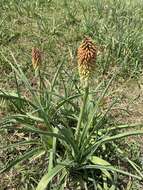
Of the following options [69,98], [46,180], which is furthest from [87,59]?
[46,180]

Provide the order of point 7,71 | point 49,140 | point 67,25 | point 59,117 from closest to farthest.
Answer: point 49,140 → point 59,117 → point 7,71 → point 67,25

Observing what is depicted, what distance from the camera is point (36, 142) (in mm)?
3332

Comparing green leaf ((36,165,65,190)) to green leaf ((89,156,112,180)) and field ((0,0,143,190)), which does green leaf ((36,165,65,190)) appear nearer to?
field ((0,0,143,190))

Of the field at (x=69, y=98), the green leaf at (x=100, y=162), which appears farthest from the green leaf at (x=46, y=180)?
the green leaf at (x=100, y=162)

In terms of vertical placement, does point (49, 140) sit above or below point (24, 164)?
above

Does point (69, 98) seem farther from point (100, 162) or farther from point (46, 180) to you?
point (46, 180)

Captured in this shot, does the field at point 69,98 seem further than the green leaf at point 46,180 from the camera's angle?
Yes

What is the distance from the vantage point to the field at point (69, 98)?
311 centimetres

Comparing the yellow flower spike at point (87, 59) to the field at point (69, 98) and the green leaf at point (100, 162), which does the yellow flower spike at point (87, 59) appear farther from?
the green leaf at point (100, 162)

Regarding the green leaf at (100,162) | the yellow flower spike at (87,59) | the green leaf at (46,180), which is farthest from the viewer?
the green leaf at (100,162)

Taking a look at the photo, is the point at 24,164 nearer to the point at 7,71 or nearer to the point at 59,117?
the point at 59,117

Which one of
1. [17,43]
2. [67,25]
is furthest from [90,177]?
[67,25]

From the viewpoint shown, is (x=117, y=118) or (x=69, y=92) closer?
(x=69, y=92)

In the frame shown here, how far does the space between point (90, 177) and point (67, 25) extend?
2.43 meters
